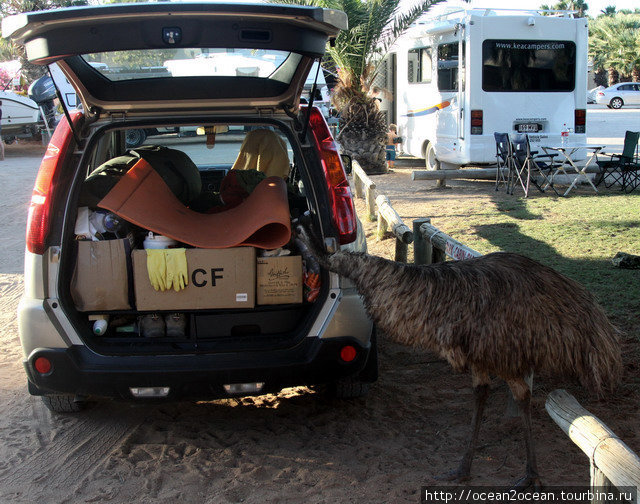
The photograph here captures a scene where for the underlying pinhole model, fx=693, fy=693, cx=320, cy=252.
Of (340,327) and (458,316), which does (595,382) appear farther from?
(340,327)

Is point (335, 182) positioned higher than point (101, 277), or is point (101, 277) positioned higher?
point (335, 182)

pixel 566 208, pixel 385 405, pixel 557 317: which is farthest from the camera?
pixel 566 208

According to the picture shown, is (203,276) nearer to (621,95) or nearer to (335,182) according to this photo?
(335,182)

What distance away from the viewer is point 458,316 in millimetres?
3191

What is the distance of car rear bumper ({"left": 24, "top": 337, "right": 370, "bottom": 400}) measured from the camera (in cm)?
368

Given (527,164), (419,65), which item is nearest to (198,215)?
(527,164)

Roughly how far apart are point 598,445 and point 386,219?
17.3 ft

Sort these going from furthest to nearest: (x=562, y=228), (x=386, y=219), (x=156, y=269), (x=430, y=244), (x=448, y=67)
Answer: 1. (x=448, y=67)
2. (x=562, y=228)
3. (x=386, y=219)
4. (x=430, y=244)
5. (x=156, y=269)

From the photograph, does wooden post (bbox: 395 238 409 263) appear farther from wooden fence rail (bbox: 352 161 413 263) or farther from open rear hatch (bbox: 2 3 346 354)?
open rear hatch (bbox: 2 3 346 354)

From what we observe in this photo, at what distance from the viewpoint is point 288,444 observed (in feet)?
13.0

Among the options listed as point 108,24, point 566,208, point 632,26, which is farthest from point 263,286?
point 632,26

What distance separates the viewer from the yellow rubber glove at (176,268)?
3914 mm

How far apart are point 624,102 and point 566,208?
104 feet

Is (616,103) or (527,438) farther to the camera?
(616,103)
